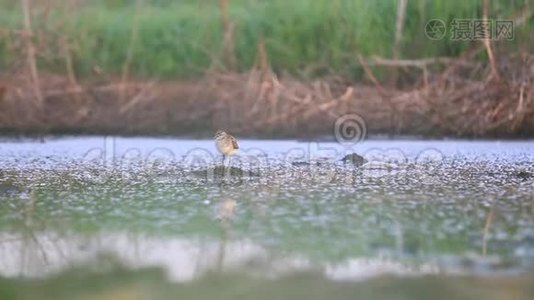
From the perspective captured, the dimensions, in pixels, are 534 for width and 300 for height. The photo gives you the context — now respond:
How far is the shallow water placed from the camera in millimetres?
4488

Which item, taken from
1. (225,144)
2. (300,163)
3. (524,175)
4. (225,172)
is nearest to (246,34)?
(300,163)

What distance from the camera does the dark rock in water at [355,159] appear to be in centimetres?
777

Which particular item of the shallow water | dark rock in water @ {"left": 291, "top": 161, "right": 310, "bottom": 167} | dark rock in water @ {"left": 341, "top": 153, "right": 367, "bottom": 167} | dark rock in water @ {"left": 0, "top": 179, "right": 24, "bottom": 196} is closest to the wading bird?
the shallow water

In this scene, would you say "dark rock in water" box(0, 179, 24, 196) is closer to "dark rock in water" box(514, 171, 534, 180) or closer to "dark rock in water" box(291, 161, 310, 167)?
"dark rock in water" box(291, 161, 310, 167)

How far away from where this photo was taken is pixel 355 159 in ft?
25.7

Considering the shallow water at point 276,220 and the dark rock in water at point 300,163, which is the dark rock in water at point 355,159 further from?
the dark rock in water at point 300,163

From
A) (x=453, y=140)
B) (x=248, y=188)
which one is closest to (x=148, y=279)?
(x=248, y=188)

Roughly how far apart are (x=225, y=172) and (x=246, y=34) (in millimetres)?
3207

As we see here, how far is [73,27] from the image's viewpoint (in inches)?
412

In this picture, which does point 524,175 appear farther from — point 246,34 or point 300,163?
point 246,34

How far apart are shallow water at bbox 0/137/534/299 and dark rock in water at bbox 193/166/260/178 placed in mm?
22

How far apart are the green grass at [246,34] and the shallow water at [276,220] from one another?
1707 mm

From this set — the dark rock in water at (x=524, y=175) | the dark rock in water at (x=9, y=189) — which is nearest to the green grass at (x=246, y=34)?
the dark rock in water at (x=524, y=175)

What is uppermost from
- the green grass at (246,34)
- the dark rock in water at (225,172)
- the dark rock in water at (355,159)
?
the green grass at (246,34)
